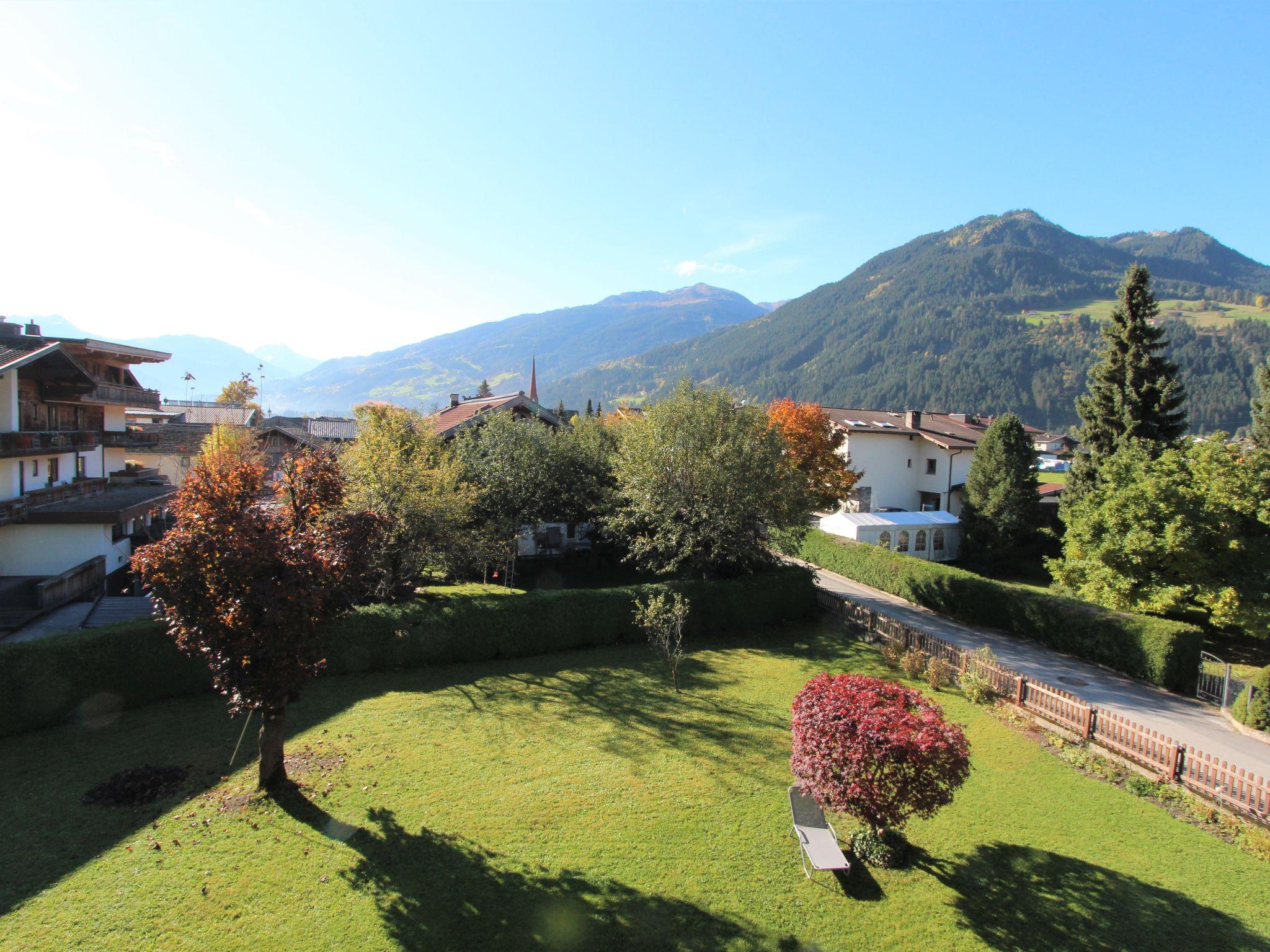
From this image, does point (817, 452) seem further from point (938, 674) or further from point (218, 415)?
point (218, 415)

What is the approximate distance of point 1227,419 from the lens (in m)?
117

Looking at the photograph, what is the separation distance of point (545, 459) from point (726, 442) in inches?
329

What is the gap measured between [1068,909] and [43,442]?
109 ft

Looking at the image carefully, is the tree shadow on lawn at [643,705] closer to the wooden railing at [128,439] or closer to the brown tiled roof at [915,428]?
the wooden railing at [128,439]

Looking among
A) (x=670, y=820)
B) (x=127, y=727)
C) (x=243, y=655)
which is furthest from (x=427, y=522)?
(x=670, y=820)

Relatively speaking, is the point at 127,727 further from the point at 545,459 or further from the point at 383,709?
the point at 545,459

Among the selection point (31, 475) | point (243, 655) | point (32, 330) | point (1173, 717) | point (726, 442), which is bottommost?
point (1173, 717)

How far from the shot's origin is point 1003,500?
3472 cm

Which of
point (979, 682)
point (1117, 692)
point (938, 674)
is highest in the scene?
point (979, 682)

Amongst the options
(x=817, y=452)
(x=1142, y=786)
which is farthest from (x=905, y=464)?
(x=1142, y=786)

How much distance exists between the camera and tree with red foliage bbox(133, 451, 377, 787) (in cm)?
955

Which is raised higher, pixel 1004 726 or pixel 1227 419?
pixel 1227 419

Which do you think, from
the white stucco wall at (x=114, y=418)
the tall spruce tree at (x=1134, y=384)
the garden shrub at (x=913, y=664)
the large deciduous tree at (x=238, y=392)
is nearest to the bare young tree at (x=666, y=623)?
the garden shrub at (x=913, y=664)

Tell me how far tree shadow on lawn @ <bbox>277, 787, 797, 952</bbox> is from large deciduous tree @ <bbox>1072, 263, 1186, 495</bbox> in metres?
29.4
